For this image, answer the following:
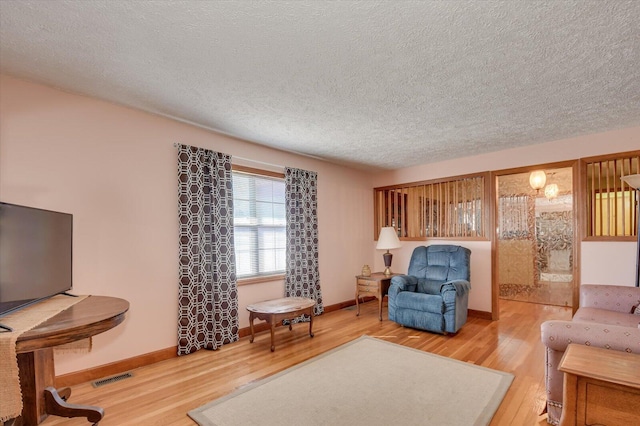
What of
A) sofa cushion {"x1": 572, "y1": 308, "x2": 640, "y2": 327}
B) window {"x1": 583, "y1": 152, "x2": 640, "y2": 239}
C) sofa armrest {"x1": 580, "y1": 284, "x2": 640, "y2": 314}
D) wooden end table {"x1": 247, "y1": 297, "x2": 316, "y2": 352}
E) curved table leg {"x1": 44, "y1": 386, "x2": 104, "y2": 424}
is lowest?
curved table leg {"x1": 44, "y1": 386, "x2": 104, "y2": 424}

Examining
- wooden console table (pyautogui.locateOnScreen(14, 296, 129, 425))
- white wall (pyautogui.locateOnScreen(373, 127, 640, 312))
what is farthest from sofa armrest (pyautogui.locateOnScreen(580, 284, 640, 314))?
wooden console table (pyautogui.locateOnScreen(14, 296, 129, 425))

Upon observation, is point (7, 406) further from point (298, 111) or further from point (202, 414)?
point (298, 111)

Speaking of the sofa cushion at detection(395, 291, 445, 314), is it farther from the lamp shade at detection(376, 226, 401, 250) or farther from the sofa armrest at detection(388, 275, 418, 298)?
the lamp shade at detection(376, 226, 401, 250)

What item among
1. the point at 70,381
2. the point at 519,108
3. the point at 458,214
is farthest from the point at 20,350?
the point at 458,214

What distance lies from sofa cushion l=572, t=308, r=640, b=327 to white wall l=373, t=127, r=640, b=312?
93 cm

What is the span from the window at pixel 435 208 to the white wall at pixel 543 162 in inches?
5.9

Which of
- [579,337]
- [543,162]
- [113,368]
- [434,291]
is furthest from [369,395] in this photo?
[543,162]

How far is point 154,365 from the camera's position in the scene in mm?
2965

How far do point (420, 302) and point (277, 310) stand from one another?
1798 millimetres

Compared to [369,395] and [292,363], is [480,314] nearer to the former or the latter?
[369,395]

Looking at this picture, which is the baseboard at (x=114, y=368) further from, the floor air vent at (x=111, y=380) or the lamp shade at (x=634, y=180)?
Answer: the lamp shade at (x=634, y=180)

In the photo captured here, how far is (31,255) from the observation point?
6.05ft

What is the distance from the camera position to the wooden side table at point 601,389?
4.64ft

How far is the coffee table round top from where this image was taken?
339 cm
